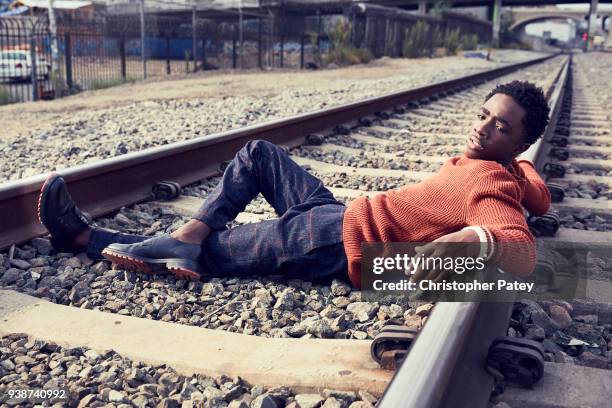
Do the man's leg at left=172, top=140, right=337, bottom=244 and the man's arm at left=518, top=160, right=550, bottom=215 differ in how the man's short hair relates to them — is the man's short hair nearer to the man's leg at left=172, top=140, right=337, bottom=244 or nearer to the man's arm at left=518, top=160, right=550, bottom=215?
the man's arm at left=518, top=160, right=550, bottom=215

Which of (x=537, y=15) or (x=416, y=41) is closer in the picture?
(x=416, y=41)

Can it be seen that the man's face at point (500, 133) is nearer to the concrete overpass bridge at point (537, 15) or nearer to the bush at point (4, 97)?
the bush at point (4, 97)

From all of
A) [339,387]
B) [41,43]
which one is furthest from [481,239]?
[41,43]

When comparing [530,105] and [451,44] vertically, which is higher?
[530,105]

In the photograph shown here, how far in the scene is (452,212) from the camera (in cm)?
229

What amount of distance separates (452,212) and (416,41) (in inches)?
1137

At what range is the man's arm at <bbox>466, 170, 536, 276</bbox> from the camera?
79.2 inches

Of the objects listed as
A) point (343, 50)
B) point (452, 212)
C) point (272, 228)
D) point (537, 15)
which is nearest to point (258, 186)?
point (272, 228)

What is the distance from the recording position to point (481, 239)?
1982mm

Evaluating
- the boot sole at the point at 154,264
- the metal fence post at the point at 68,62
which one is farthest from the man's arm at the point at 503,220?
the metal fence post at the point at 68,62

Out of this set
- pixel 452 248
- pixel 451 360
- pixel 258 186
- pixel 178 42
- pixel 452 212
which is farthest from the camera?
pixel 178 42

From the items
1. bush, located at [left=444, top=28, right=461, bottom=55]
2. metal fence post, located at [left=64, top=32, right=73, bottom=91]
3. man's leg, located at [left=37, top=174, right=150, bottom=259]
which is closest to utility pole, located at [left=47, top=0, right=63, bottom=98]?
metal fence post, located at [left=64, top=32, right=73, bottom=91]

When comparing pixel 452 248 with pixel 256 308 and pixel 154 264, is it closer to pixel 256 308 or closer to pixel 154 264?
pixel 256 308

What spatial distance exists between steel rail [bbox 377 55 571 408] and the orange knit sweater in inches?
8.6
